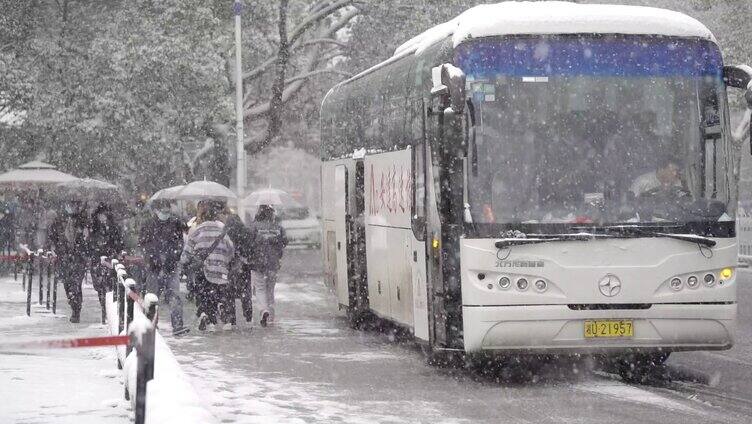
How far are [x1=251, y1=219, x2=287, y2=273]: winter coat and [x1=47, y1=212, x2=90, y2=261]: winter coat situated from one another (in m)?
2.41

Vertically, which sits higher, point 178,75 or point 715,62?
point 178,75

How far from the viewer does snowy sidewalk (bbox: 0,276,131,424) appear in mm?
10758

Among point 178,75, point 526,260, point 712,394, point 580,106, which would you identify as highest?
point 178,75

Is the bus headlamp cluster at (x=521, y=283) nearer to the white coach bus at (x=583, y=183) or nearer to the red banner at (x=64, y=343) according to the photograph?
the white coach bus at (x=583, y=183)

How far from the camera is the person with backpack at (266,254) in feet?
66.7

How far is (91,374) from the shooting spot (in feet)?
44.6

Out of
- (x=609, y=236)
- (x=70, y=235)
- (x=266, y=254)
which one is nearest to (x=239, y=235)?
(x=266, y=254)

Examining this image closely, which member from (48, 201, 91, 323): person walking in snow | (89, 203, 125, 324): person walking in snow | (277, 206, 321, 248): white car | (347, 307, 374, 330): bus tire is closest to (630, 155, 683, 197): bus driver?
(347, 307, 374, 330): bus tire

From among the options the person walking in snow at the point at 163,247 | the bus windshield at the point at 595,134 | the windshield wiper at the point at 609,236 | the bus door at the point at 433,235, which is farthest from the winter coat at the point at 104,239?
the windshield wiper at the point at 609,236

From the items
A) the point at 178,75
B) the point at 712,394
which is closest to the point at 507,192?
the point at 712,394

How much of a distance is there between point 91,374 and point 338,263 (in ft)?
22.9

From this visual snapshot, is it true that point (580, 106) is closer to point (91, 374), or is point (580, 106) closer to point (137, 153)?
point (91, 374)

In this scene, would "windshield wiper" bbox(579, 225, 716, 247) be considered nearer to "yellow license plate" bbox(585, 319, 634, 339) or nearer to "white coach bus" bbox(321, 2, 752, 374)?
"white coach bus" bbox(321, 2, 752, 374)

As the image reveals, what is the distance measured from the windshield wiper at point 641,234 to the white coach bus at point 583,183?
1 cm
